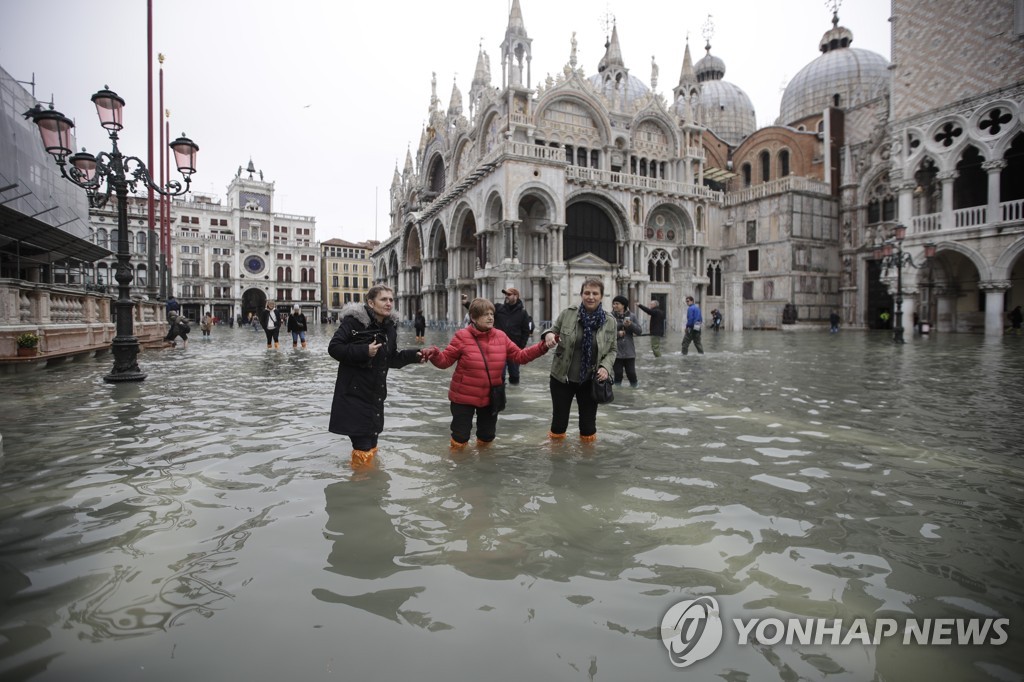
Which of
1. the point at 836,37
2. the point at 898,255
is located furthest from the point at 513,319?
the point at 836,37

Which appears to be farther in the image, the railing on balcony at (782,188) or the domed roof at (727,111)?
the domed roof at (727,111)

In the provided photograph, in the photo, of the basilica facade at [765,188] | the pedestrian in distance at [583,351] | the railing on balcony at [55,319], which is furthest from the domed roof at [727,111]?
the pedestrian in distance at [583,351]

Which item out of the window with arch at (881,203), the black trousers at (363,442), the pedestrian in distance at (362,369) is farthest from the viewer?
the window with arch at (881,203)

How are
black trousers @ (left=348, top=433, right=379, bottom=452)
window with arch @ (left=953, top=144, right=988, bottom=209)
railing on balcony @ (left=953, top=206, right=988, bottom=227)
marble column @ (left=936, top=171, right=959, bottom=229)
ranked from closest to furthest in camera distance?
black trousers @ (left=348, top=433, right=379, bottom=452) → railing on balcony @ (left=953, top=206, right=988, bottom=227) → marble column @ (left=936, top=171, right=959, bottom=229) → window with arch @ (left=953, top=144, right=988, bottom=209)

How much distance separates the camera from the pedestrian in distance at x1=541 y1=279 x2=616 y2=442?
5.16 metres

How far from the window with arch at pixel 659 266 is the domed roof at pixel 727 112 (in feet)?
70.7

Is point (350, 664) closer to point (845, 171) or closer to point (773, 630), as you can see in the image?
point (773, 630)

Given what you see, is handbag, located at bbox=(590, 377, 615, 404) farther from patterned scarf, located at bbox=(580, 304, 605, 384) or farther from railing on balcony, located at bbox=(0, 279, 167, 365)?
railing on balcony, located at bbox=(0, 279, 167, 365)

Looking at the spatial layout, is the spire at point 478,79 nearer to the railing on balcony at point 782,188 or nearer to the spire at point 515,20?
the spire at point 515,20

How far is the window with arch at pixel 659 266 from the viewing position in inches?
Answer: 1353

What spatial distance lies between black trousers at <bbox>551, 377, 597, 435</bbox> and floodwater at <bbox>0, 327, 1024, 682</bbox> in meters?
0.23

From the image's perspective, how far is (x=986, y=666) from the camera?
212 centimetres

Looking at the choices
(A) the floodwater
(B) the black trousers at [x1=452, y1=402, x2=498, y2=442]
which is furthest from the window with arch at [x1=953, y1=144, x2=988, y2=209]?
(B) the black trousers at [x1=452, y1=402, x2=498, y2=442]

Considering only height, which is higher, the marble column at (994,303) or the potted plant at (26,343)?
the marble column at (994,303)
